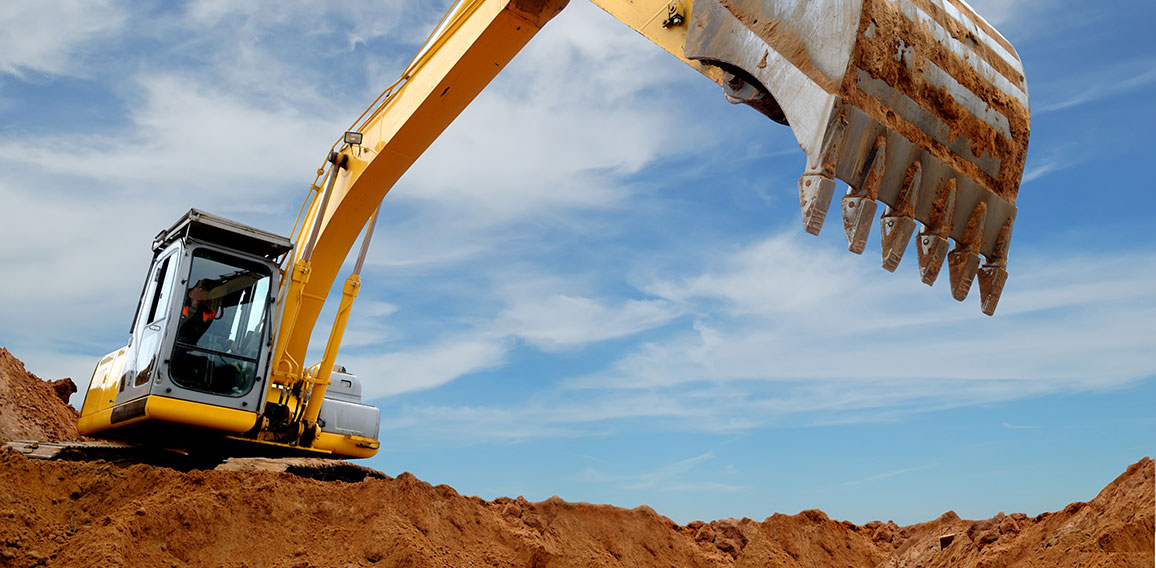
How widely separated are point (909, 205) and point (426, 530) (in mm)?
4027

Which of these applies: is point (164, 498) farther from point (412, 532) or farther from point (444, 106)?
point (444, 106)

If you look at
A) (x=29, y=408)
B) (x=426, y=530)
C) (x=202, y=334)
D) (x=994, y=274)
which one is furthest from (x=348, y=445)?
(x=994, y=274)

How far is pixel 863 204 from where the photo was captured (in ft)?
13.3

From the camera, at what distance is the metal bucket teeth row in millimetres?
3924

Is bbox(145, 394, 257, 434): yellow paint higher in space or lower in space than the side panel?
lower

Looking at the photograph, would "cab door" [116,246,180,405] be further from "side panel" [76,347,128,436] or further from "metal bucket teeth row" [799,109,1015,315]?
"metal bucket teeth row" [799,109,1015,315]

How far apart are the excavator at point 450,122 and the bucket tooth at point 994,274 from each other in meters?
0.01

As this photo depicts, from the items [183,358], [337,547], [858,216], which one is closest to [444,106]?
[183,358]

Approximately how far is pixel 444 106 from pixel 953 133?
155 inches

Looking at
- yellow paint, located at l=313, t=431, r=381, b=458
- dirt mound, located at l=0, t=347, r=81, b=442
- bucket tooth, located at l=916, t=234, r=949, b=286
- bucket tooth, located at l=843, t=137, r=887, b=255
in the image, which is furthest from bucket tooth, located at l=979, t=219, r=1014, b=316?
dirt mound, located at l=0, t=347, r=81, b=442

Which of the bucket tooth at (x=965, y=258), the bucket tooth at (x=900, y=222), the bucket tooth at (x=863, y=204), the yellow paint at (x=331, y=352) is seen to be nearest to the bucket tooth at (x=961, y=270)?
the bucket tooth at (x=965, y=258)

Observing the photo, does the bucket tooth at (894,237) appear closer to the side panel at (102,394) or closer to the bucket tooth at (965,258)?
the bucket tooth at (965,258)

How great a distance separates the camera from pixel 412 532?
6090 mm

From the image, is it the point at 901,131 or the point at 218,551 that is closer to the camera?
the point at 901,131
